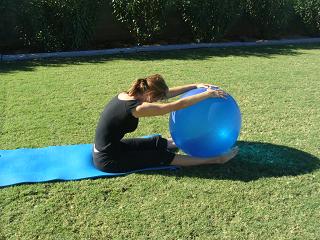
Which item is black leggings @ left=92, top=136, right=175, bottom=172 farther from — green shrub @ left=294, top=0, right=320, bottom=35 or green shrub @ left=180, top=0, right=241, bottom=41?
green shrub @ left=294, top=0, right=320, bottom=35

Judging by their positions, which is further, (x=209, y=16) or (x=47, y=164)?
(x=209, y=16)

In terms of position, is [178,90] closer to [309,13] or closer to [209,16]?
[209,16]

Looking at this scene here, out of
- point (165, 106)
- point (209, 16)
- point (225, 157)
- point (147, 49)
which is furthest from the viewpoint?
point (209, 16)

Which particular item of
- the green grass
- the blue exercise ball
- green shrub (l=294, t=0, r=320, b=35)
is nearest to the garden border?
green shrub (l=294, t=0, r=320, b=35)

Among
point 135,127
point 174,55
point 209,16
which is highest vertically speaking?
point 209,16

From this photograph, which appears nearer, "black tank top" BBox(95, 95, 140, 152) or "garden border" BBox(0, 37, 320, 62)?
"black tank top" BBox(95, 95, 140, 152)

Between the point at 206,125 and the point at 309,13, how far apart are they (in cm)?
890

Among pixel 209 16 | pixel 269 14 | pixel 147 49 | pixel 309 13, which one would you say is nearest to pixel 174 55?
pixel 147 49

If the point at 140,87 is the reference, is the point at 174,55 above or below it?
below

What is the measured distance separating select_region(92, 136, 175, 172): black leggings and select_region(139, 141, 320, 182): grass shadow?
127 millimetres

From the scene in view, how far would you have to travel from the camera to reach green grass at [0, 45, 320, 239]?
3.46 metres

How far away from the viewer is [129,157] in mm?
4273

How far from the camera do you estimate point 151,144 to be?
4.51m

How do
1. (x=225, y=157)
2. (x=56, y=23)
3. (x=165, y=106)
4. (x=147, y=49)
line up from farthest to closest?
(x=147, y=49) → (x=56, y=23) → (x=225, y=157) → (x=165, y=106)
